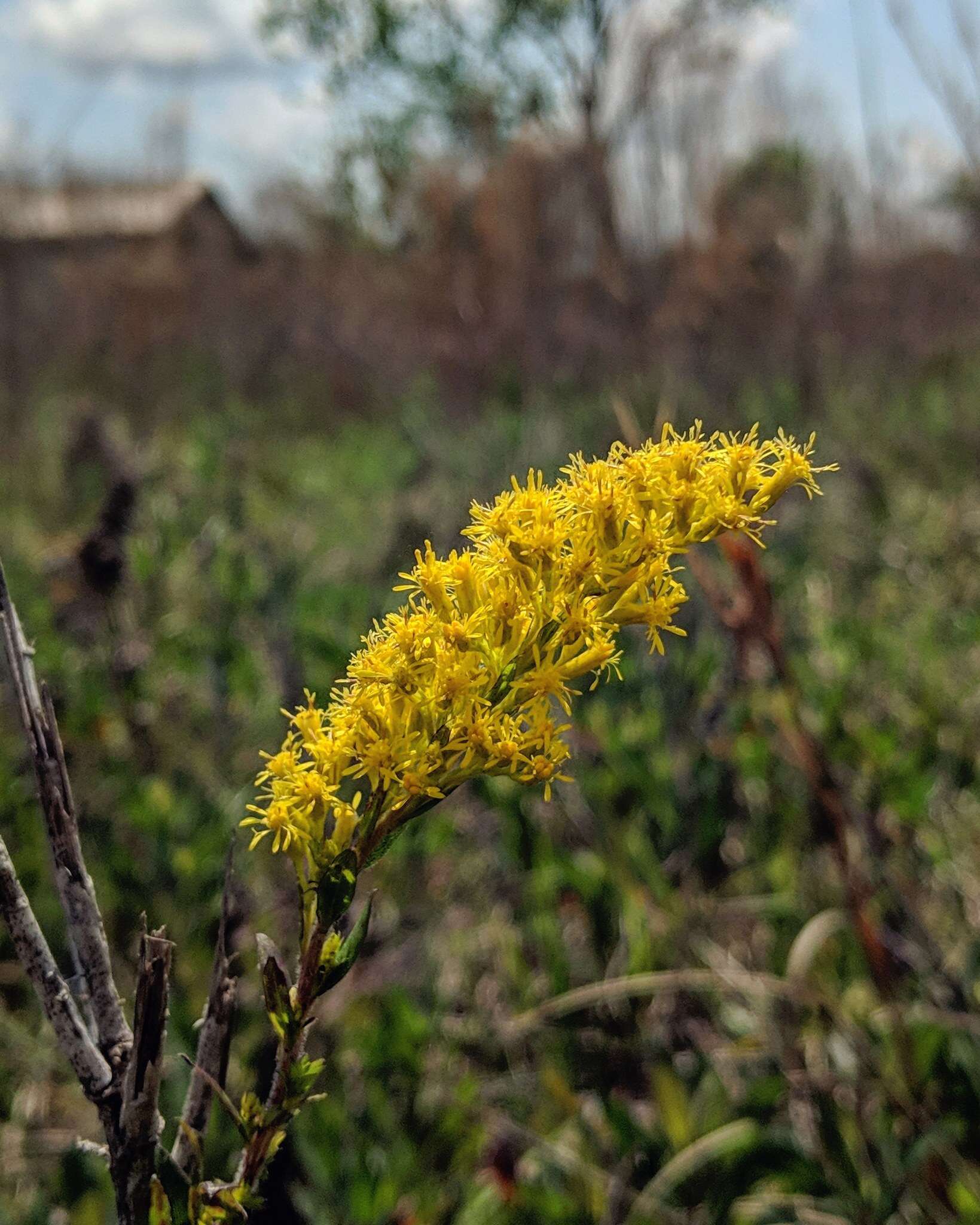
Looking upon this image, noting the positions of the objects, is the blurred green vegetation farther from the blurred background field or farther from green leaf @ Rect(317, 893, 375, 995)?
green leaf @ Rect(317, 893, 375, 995)

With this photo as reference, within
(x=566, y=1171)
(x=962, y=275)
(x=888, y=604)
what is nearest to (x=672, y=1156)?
(x=566, y=1171)

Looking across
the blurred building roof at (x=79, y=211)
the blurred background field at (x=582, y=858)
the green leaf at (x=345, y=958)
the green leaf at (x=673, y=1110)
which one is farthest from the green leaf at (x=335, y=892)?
the blurred building roof at (x=79, y=211)

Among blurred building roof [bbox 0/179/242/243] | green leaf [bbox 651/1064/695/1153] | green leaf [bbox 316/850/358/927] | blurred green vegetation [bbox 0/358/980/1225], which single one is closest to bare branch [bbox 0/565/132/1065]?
green leaf [bbox 316/850/358/927]

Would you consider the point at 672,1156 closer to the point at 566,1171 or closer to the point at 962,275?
the point at 566,1171

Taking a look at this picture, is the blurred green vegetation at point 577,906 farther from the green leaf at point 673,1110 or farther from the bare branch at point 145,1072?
the bare branch at point 145,1072

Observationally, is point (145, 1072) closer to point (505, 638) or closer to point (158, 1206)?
point (158, 1206)
